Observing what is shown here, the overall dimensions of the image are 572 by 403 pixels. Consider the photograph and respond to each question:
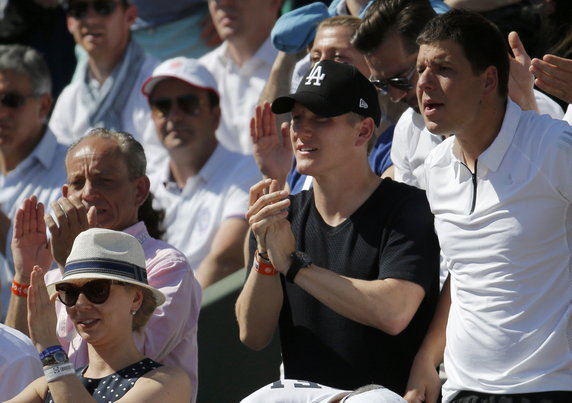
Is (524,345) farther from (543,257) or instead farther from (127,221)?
(127,221)

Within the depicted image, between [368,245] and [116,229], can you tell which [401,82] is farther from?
[116,229]

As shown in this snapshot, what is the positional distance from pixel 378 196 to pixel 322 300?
51 centimetres

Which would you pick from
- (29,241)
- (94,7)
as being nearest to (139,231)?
(29,241)

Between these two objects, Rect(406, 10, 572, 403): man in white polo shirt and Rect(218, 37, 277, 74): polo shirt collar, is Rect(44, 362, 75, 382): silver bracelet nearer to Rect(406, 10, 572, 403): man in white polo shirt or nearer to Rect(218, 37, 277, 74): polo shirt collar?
Rect(406, 10, 572, 403): man in white polo shirt

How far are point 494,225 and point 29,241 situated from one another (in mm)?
2211

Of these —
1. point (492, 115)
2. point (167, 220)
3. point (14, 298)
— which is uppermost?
point (492, 115)

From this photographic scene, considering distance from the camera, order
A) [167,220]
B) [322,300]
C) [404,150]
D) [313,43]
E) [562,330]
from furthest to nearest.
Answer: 1. [167,220]
2. [313,43]
3. [404,150]
4. [322,300]
5. [562,330]

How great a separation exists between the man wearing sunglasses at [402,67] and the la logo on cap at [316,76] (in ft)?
1.86

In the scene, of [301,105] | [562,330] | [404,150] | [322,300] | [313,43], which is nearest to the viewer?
[562,330]

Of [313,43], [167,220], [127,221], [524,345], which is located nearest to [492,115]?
[524,345]

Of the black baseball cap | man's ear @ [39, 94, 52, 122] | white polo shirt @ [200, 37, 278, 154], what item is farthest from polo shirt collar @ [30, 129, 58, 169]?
the black baseball cap

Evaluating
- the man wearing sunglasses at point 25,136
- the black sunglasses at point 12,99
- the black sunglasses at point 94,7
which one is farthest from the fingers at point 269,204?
the black sunglasses at point 94,7

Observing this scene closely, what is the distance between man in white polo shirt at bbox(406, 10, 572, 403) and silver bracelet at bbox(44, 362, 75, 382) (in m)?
1.23

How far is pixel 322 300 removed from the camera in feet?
14.0
